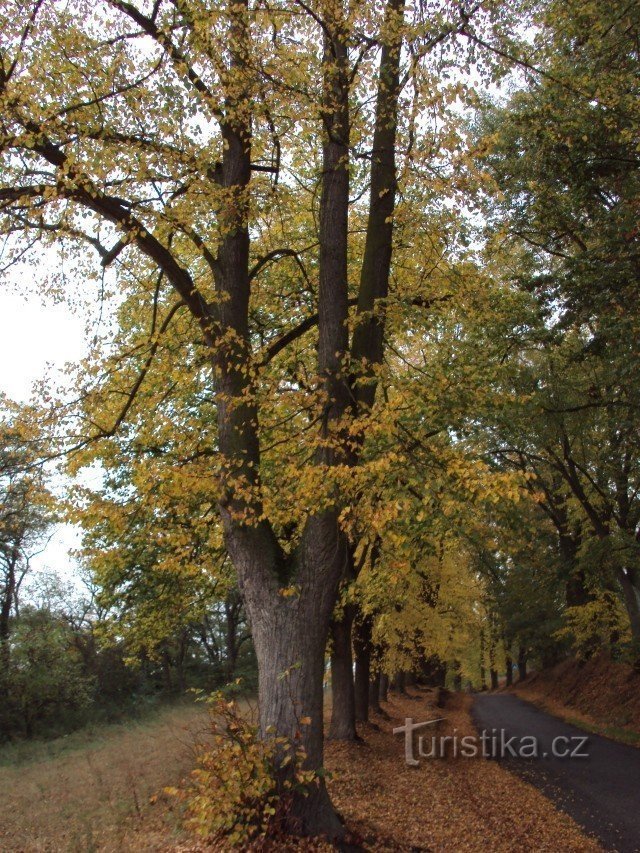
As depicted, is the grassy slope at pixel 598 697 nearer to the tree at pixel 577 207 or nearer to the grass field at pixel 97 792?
the tree at pixel 577 207

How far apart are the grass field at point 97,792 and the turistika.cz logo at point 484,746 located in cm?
481

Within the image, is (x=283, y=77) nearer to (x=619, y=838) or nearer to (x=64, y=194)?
(x=64, y=194)

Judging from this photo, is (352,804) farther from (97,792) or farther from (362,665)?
(362,665)

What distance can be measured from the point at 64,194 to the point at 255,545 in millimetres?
3966

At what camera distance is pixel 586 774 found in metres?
12.3

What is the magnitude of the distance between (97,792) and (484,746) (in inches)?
364

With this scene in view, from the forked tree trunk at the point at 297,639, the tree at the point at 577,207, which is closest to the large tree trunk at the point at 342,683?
the tree at the point at 577,207

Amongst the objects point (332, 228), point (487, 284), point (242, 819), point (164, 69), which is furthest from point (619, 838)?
point (164, 69)

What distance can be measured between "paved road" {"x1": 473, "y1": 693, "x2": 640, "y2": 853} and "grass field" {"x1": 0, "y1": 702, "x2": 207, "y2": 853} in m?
5.52

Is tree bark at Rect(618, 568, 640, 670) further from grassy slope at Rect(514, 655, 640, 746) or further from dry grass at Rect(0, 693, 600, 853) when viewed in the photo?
dry grass at Rect(0, 693, 600, 853)

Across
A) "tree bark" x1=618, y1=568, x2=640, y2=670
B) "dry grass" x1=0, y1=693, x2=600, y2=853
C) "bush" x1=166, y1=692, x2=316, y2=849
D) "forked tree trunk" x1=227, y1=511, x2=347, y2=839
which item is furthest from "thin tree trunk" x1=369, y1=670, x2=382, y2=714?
"bush" x1=166, y1=692, x2=316, y2=849

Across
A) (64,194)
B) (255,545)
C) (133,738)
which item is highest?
(64,194)

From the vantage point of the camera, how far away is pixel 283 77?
24.8 feet

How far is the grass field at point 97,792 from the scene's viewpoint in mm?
7602
